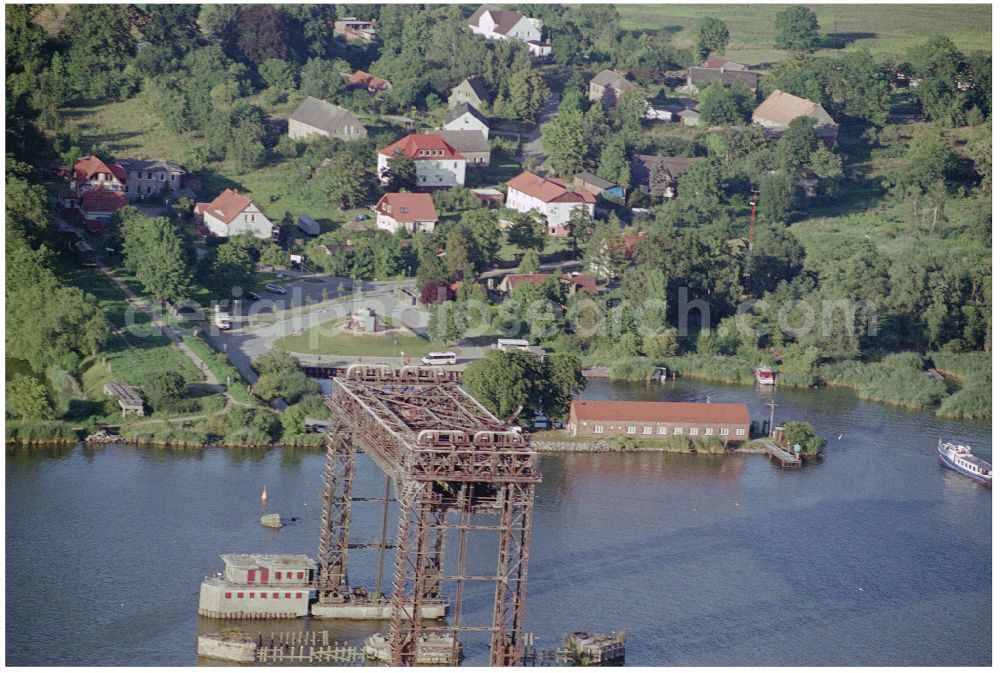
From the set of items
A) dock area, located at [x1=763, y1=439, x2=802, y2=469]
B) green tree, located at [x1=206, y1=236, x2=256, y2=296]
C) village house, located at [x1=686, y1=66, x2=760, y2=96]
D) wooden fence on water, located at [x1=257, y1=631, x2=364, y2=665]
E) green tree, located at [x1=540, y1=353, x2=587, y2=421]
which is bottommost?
wooden fence on water, located at [x1=257, y1=631, x2=364, y2=665]

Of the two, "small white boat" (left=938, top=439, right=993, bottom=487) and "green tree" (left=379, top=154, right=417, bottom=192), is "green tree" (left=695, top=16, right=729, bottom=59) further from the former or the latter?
"small white boat" (left=938, top=439, right=993, bottom=487)

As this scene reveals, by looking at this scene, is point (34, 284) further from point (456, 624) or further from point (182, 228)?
point (456, 624)

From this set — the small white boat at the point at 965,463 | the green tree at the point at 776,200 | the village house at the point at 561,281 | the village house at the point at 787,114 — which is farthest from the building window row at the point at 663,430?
the village house at the point at 787,114

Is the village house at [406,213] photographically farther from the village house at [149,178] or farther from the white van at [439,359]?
the white van at [439,359]

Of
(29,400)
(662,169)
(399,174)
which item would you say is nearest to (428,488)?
(29,400)

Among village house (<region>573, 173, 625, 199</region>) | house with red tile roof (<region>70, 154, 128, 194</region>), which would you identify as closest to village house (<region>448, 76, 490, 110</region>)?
village house (<region>573, 173, 625, 199</region>)

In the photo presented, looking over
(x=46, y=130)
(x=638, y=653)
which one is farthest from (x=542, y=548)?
(x=46, y=130)
